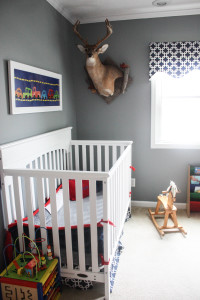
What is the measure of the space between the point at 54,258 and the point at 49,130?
1240 millimetres

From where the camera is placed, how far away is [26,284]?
4.93 ft

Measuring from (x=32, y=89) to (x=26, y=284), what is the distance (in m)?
1.45

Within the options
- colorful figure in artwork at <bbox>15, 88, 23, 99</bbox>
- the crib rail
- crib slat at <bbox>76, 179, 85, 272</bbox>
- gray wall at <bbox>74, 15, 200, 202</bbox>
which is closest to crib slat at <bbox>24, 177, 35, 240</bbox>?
crib slat at <bbox>76, 179, 85, 272</bbox>

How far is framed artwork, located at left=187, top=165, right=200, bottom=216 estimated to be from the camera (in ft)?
9.81

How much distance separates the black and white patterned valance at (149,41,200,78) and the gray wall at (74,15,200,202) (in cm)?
11

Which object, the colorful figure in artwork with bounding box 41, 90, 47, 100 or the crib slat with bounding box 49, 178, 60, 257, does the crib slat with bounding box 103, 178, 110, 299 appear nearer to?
the crib slat with bounding box 49, 178, 60, 257

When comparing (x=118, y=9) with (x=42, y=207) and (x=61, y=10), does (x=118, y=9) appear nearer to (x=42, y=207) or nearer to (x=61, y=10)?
(x=61, y=10)

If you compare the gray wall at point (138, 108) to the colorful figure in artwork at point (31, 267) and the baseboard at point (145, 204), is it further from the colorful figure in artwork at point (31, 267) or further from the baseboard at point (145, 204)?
the colorful figure in artwork at point (31, 267)

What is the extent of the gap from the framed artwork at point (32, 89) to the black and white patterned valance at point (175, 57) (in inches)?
43.2

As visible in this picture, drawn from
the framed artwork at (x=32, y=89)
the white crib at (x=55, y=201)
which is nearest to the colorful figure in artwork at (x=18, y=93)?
the framed artwork at (x=32, y=89)

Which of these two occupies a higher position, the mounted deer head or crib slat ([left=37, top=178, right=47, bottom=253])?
the mounted deer head

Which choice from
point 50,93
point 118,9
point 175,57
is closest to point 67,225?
point 50,93

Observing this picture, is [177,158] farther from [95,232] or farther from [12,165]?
[12,165]

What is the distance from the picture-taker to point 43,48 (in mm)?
2344
